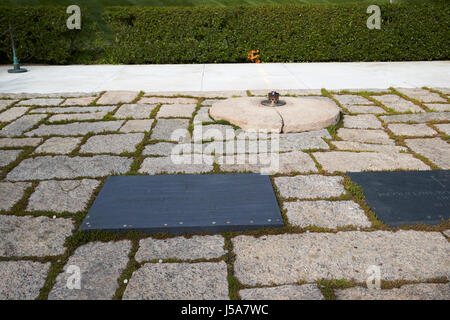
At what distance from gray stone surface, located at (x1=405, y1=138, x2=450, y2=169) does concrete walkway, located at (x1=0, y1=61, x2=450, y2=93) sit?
2547 mm

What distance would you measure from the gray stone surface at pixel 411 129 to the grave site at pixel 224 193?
3 centimetres

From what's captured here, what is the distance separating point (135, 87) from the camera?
6715 mm

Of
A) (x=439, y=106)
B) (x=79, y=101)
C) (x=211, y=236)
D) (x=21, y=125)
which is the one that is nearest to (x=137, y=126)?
(x=21, y=125)

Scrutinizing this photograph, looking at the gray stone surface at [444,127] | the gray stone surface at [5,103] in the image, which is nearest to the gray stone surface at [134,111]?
the gray stone surface at [5,103]

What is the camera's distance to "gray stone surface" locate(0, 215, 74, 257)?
242cm

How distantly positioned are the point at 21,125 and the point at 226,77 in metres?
3.77

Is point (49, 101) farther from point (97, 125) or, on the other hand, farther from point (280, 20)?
point (280, 20)

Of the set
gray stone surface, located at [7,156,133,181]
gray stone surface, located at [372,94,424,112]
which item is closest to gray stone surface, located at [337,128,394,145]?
gray stone surface, located at [372,94,424,112]

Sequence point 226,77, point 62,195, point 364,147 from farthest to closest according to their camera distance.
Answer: point 226,77, point 364,147, point 62,195

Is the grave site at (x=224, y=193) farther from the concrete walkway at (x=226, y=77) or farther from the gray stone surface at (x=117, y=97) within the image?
the concrete walkway at (x=226, y=77)

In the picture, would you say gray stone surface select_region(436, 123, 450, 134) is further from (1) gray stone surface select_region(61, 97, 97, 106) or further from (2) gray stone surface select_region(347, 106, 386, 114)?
(1) gray stone surface select_region(61, 97, 97, 106)

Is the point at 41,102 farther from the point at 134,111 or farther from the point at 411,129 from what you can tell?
the point at 411,129

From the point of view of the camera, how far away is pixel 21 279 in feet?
7.14
